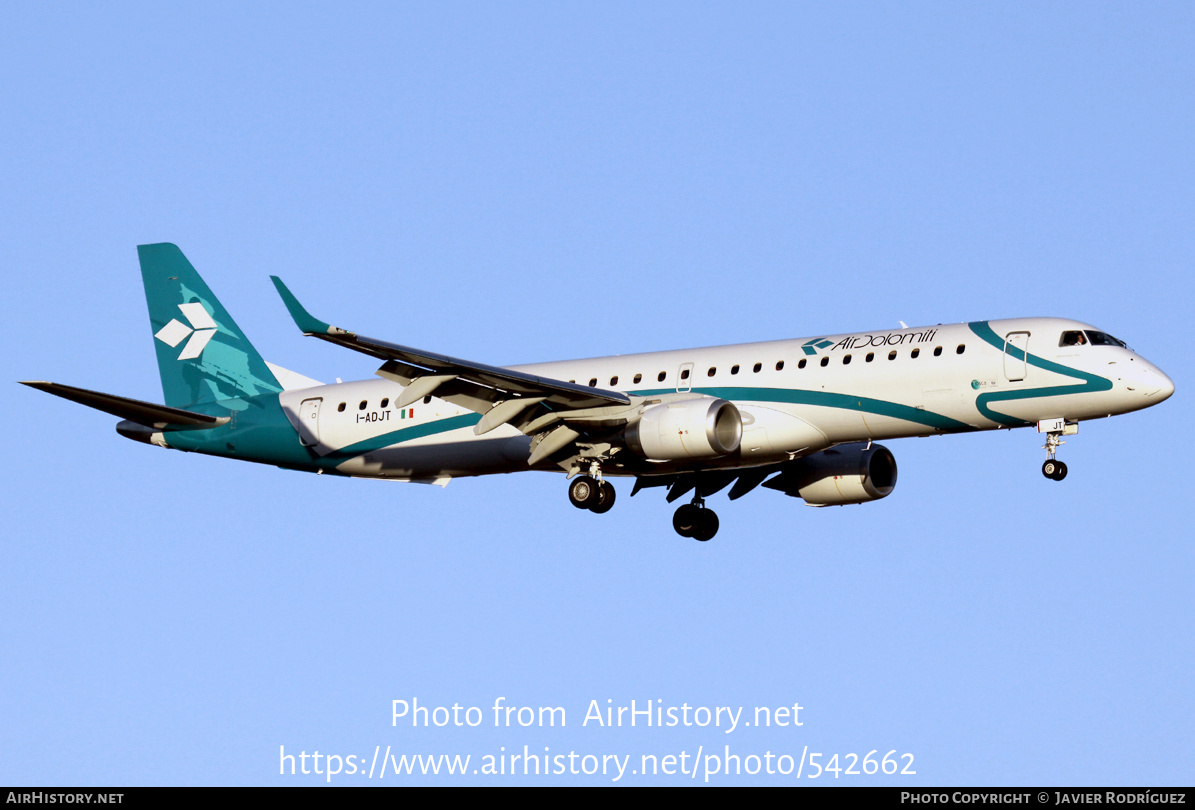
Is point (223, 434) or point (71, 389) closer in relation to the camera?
point (71, 389)

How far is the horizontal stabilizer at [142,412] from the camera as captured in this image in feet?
134

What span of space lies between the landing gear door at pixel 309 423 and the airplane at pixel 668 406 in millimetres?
40

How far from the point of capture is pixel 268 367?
160 ft

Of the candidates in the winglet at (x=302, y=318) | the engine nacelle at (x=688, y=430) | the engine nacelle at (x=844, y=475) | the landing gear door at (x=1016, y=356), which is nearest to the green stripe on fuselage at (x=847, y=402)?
the engine nacelle at (x=688, y=430)

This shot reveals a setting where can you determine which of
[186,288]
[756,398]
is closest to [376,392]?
[186,288]

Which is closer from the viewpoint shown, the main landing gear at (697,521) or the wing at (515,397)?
the wing at (515,397)

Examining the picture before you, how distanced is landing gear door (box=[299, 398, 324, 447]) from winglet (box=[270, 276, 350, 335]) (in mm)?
11464

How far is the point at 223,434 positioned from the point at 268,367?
269 cm

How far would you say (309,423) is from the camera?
1822 inches

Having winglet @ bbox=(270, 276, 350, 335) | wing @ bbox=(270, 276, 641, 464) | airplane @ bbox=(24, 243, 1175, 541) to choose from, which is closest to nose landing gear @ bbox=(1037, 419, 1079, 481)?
airplane @ bbox=(24, 243, 1175, 541)

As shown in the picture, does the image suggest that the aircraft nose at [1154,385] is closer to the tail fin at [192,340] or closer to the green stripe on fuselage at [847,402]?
the green stripe on fuselage at [847,402]

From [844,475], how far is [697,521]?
175 inches

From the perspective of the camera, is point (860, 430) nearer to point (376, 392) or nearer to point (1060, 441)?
point (1060, 441)

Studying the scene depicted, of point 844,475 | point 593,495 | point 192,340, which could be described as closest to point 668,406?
point 593,495
